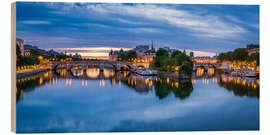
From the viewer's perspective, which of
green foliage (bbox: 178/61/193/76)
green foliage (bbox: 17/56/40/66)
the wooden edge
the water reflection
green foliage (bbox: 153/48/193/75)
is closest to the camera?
the wooden edge

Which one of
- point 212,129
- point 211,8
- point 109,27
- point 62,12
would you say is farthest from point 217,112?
point 62,12

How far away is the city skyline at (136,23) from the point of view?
17.5 ft

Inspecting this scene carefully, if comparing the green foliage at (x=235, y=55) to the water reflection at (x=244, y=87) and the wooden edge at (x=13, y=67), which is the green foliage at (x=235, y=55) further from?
the wooden edge at (x=13, y=67)

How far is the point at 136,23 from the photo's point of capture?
6781 mm

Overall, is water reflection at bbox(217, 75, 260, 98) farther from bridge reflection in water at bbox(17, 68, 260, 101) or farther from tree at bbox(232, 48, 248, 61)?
tree at bbox(232, 48, 248, 61)

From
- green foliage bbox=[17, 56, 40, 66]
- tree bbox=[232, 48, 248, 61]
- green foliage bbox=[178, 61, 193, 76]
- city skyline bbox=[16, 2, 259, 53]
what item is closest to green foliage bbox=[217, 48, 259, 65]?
tree bbox=[232, 48, 248, 61]

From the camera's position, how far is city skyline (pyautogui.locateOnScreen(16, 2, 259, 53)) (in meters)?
5.32

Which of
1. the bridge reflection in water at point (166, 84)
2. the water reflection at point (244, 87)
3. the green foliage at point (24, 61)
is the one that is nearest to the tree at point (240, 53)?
the bridge reflection in water at point (166, 84)

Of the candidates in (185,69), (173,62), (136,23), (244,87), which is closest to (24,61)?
(136,23)

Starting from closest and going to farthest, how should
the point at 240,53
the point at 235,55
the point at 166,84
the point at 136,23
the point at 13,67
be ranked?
1. the point at 13,67
2. the point at 136,23
3. the point at 166,84
4. the point at 240,53
5. the point at 235,55

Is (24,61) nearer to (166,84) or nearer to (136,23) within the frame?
(136,23)

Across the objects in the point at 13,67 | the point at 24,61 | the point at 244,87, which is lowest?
the point at 244,87

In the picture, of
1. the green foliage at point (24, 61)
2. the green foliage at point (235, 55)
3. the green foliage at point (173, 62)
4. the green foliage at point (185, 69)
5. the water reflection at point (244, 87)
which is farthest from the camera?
the green foliage at point (173, 62)

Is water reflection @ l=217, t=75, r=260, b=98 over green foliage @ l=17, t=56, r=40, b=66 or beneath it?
beneath
